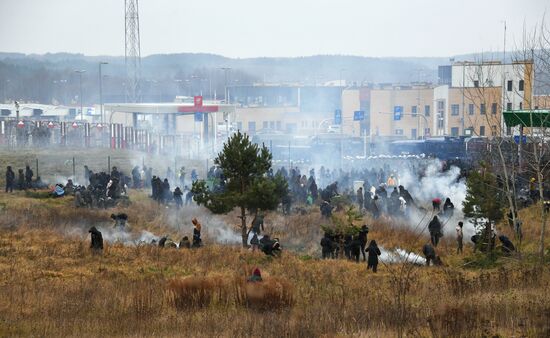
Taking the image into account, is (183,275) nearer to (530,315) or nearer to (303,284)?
(303,284)

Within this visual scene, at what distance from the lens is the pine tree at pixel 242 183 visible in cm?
2736

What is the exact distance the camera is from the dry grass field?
50.1 ft

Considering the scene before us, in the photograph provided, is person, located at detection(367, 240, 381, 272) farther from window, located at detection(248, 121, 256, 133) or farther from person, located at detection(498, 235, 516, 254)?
window, located at detection(248, 121, 256, 133)

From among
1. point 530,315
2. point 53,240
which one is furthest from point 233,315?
point 53,240

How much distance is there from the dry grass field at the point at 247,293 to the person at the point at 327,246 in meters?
0.46

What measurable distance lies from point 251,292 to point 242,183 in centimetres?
975

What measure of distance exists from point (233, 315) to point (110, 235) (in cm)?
1500

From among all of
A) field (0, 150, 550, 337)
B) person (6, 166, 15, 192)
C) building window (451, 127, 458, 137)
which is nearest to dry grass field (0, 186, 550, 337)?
field (0, 150, 550, 337)

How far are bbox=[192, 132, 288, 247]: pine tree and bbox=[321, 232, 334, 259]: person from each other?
214 centimetres

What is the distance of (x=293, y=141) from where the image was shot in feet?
290

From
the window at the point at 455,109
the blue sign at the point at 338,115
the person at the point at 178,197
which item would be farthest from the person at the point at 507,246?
the window at the point at 455,109

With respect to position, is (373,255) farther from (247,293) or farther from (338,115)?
(338,115)

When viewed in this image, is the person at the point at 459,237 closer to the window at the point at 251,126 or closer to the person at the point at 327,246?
the person at the point at 327,246

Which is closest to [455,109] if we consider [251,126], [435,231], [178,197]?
[251,126]
